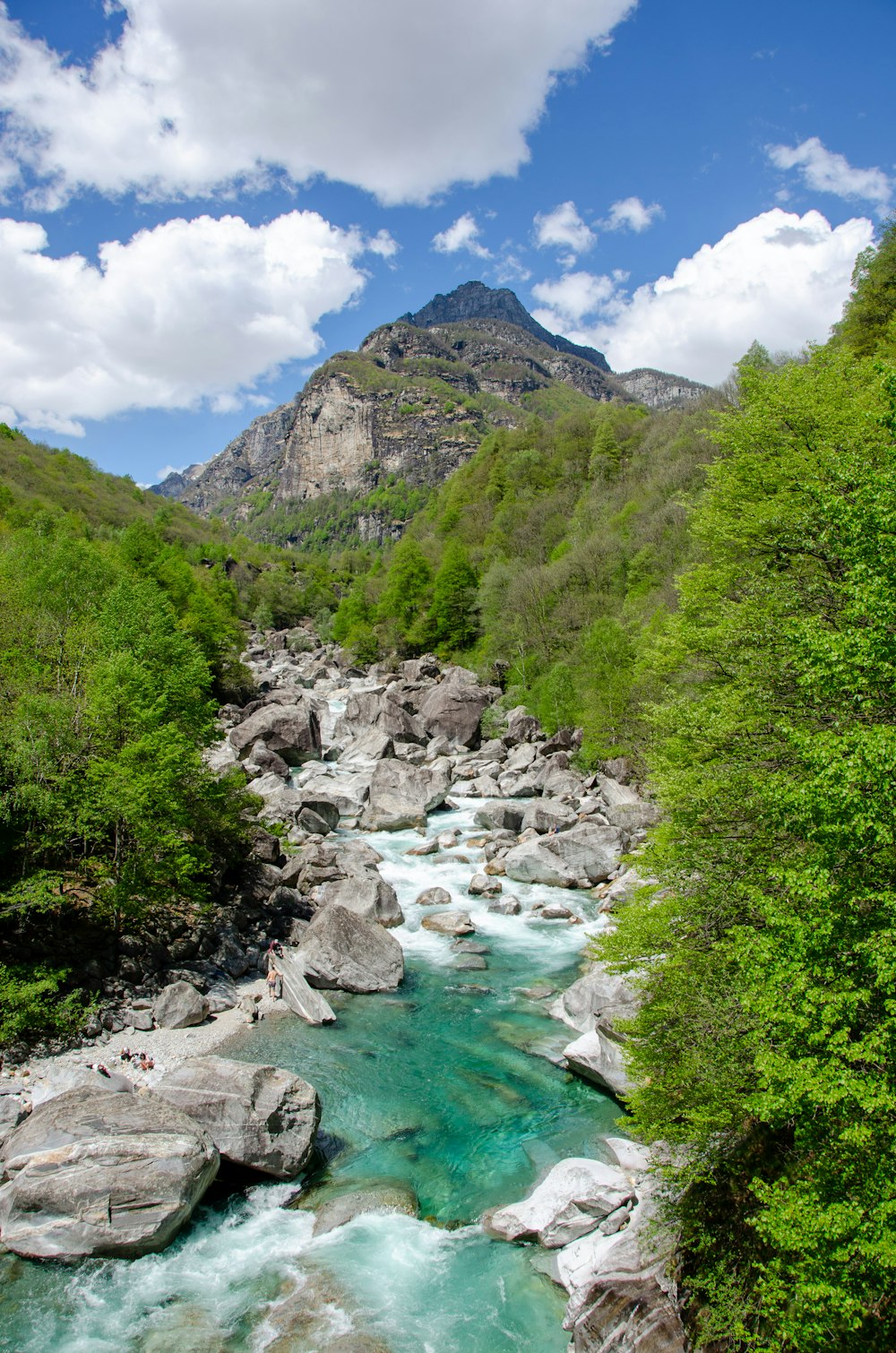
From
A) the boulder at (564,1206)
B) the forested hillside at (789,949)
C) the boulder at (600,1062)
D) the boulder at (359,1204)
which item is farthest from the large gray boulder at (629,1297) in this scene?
the boulder at (600,1062)

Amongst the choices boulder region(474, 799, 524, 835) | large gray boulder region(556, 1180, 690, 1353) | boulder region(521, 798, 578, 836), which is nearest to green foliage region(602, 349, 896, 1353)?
large gray boulder region(556, 1180, 690, 1353)

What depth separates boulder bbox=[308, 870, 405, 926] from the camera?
1077 inches

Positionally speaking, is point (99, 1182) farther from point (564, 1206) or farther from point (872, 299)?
point (872, 299)

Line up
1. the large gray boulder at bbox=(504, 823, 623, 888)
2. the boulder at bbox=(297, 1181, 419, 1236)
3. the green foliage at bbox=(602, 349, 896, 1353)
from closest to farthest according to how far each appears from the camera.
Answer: the green foliage at bbox=(602, 349, 896, 1353) < the boulder at bbox=(297, 1181, 419, 1236) < the large gray boulder at bbox=(504, 823, 623, 888)

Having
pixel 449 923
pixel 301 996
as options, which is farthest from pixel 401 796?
pixel 301 996

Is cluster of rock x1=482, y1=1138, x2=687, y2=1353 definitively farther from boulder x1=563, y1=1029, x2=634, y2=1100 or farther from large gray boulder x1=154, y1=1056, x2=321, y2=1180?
large gray boulder x1=154, y1=1056, x2=321, y2=1180

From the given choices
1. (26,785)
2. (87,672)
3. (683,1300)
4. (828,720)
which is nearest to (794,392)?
(828,720)

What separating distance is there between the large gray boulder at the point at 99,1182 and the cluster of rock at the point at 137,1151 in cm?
2

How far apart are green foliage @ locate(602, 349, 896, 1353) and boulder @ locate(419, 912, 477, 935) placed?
41.7ft

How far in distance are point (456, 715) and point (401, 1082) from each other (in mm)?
39528

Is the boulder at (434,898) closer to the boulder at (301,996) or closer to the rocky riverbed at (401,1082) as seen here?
the rocky riverbed at (401,1082)

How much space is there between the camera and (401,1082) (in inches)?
722

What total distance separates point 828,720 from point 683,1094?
6604mm

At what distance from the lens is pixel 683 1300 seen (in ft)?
32.4
